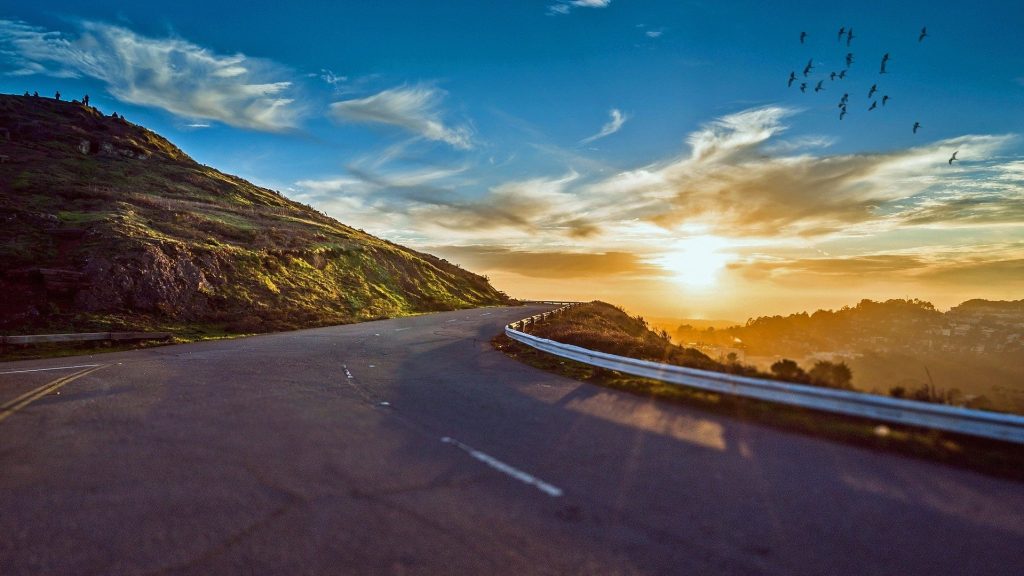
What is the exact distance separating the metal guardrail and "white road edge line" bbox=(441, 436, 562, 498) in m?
5.03

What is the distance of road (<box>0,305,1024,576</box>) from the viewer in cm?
378

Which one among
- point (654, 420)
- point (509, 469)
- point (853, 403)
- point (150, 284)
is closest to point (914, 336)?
point (853, 403)

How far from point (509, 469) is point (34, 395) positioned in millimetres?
11242

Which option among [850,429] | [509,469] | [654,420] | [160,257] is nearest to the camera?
[509,469]

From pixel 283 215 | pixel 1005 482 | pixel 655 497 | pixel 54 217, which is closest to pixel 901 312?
pixel 1005 482

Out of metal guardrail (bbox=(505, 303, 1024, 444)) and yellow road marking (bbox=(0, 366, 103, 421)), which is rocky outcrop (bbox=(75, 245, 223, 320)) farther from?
metal guardrail (bbox=(505, 303, 1024, 444))

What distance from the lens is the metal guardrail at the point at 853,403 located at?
5996mm

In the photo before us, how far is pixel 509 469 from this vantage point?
5680 millimetres

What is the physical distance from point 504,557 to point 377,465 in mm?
2637

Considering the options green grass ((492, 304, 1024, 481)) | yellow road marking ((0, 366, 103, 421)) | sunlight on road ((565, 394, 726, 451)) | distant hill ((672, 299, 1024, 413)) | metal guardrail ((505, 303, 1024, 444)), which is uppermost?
distant hill ((672, 299, 1024, 413))

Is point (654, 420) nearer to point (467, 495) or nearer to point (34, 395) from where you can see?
point (467, 495)

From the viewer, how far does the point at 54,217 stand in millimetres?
29672

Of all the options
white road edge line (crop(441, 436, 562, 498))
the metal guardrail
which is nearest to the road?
white road edge line (crop(441, 436, 562, 498))

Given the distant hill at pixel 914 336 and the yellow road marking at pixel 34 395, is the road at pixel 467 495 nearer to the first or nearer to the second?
the yellow road marking at pixel 34 395
